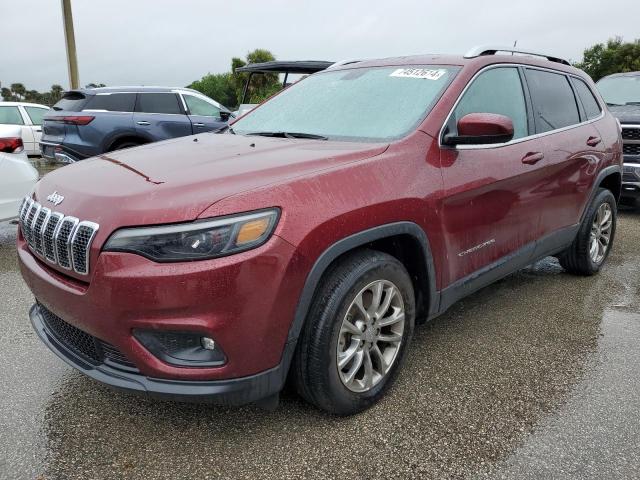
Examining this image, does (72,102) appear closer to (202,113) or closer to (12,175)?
(202,113)

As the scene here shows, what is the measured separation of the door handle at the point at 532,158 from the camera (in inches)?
131

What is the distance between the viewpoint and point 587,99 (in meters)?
4.42

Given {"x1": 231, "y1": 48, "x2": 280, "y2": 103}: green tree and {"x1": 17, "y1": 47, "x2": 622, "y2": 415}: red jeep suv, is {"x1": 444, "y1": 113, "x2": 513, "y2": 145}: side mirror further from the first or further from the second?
{"x1": 231, "y1": 48, "x2": 280, "y2": 103}: green tree

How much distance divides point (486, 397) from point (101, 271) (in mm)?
1893

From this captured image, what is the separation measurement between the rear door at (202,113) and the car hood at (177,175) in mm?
6853

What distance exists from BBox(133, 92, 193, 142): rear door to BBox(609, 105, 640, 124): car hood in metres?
6.63

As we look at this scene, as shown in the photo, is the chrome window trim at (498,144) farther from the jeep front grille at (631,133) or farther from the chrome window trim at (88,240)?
the jeep front grille at (631,133)

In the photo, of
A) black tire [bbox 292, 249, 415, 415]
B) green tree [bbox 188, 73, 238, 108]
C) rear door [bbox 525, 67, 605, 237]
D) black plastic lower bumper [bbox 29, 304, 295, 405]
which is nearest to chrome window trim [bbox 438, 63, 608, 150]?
rear door [bbox 525, 67, 605, 237]

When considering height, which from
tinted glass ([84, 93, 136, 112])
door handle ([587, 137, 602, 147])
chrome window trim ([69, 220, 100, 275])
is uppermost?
tinted glass ([84, 93, 136, 112])

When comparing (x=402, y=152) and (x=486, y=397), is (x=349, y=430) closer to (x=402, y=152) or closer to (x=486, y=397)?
(x=486, y=397)

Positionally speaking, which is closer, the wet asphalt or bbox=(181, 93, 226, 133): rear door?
the wet asphalt

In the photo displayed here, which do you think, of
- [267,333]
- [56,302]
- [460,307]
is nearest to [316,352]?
[267,333]

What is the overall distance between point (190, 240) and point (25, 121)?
1264cm

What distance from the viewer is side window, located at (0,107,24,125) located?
12.3 m
